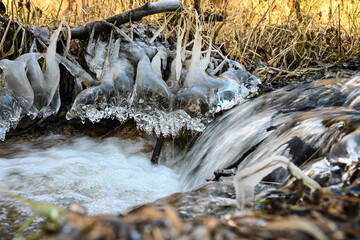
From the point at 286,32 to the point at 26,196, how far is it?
3238 mm

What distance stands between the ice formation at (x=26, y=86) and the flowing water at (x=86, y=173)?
1.12 feet

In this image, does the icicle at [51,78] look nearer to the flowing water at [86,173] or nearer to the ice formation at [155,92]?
the ice formation at [155,92]

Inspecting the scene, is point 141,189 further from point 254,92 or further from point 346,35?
point 346,35

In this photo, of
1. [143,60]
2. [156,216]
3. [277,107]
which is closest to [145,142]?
[143,60]

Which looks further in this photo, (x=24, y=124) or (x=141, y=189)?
(x=24, y=124)

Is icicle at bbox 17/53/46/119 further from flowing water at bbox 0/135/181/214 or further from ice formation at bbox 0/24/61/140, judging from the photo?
flowing water at bbox 0/135/181/214

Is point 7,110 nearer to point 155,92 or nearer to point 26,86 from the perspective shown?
point 26,86

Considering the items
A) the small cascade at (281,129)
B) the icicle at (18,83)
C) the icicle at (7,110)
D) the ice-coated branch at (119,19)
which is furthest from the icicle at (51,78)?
the small cascade at (281,129)

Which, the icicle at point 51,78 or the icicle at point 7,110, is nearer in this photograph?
the icicle at point 7,110

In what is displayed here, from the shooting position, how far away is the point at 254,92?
2883 mm

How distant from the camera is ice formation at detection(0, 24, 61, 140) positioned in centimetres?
243

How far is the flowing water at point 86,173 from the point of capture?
6.13 ft

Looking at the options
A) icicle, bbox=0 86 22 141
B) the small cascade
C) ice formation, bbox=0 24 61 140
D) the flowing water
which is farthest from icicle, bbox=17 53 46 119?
the small cascade

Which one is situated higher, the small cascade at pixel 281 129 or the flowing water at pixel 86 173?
the small cascade at pixel 281 129
